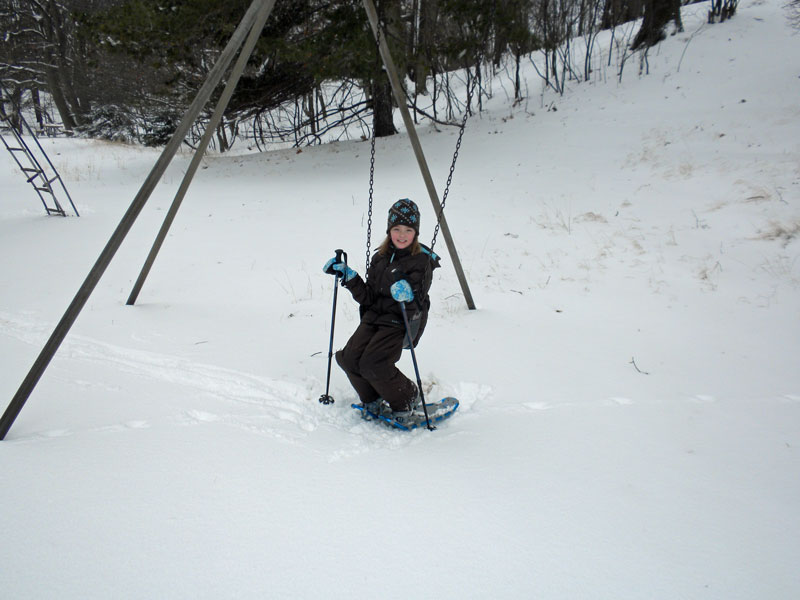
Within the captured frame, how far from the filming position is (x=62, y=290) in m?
4.94

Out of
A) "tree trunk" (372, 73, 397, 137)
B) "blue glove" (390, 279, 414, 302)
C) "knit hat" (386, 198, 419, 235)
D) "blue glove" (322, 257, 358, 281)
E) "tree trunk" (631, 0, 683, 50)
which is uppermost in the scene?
"tree trunk" (631, 0, 683, 50)

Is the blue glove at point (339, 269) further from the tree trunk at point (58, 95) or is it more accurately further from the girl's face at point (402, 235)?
the tree trunk at point (58, 95)

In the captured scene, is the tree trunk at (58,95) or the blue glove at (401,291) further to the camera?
the tree trunk at (58,95)

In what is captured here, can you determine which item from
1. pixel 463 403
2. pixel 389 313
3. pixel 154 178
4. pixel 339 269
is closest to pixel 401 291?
pixel 389 313

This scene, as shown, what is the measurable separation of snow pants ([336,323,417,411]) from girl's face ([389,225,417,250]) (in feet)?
1.71

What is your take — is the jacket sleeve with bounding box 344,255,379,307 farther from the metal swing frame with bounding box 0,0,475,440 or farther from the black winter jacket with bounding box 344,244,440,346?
the metal swing frame with bounding box 0,0,475,440

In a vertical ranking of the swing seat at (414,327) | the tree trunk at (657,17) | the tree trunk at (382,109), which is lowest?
the swing seat at (414,327)

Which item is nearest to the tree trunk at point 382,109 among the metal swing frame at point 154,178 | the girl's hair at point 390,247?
the metal swing frame at point 154,178

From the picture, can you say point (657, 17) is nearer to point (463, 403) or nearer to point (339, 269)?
point (463, 403)

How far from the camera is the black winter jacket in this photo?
9.00 feet

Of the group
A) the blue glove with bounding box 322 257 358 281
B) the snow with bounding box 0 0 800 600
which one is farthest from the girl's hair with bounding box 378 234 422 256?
the snow with bounding box 0 0 800 600

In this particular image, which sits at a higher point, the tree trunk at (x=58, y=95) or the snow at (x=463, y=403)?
the tree trunk at (x=58, y=95)

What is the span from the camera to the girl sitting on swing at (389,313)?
268 centimetres

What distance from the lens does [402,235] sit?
2.75 m
